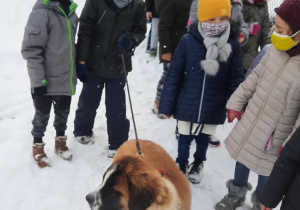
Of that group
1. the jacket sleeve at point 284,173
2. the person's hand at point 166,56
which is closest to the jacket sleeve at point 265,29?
the person's hand at point 166,56

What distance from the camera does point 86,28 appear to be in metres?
3.33

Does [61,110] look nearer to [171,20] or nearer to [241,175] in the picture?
[171,20]

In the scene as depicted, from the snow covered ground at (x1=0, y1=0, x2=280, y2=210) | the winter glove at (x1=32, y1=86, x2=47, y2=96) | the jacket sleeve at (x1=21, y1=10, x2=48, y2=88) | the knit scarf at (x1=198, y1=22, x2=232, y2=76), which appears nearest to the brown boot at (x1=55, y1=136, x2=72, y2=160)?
the snow covered ground at (x1=0, y1=0, x2=280, y2=210)

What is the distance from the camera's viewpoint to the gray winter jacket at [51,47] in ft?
9.55

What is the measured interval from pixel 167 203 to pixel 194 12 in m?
2.43

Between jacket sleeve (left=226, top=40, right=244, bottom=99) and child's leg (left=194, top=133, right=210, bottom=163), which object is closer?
jacket sleeve (left=226, top=40, right=244, bottom=99)

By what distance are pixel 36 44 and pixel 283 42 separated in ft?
7.61

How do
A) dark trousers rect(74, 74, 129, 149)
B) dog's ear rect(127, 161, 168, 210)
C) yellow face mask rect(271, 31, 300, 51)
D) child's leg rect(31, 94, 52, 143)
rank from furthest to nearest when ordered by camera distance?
dark trousers rect(74, 74, 129, 149), child's leg rect(31, 94, 52, 143), yellow face mask rect(271, 31, 300, 51), dog's ear rect(127, 161, 168, 210)

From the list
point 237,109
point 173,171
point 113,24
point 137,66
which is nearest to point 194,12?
point 113,24

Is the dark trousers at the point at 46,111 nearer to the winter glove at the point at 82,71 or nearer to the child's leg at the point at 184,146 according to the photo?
the winter glove at the point at 82,71

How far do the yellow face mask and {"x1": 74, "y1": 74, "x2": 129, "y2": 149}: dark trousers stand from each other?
2037 millimetres

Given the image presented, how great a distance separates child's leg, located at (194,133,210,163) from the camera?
3445 millimetres

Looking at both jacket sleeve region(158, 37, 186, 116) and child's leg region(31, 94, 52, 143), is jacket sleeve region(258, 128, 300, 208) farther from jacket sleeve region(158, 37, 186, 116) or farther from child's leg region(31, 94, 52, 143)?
child's leg region(31, 94, 52, 143)

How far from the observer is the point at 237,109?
9.00 feet
